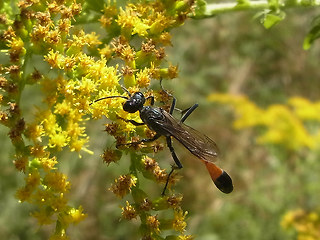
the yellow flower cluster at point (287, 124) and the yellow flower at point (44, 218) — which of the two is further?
the yellow flower cluster at point (287, 124)

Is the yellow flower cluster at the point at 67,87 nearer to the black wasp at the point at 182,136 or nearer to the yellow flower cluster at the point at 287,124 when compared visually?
the black wasp at the point at 182,136

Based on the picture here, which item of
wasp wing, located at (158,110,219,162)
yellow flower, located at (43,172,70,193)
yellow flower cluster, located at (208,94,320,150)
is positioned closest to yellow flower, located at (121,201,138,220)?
yellow flower, located at (43,172,70,193)

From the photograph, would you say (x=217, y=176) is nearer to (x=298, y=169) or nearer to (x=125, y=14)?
(x=125, y=14)

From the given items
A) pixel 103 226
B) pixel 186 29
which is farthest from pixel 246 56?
pixel 103 226

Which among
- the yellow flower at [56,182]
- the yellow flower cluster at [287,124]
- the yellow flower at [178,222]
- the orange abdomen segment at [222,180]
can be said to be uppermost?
the yellow flower at [56,182]

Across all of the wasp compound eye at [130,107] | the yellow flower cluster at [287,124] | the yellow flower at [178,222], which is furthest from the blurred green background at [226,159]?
the wasp compound eye at [130,107]

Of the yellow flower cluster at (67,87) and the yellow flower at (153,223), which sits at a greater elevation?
the yellow flower cluster at (67,87)

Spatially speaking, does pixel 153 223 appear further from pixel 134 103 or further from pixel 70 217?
pixel 134 103

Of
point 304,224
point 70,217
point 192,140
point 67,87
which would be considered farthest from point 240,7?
point 304,224

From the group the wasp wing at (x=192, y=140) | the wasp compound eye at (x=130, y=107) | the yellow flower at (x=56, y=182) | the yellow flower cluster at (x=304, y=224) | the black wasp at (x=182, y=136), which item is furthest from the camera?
the yellow flower cluster at (x=304, y=224)
